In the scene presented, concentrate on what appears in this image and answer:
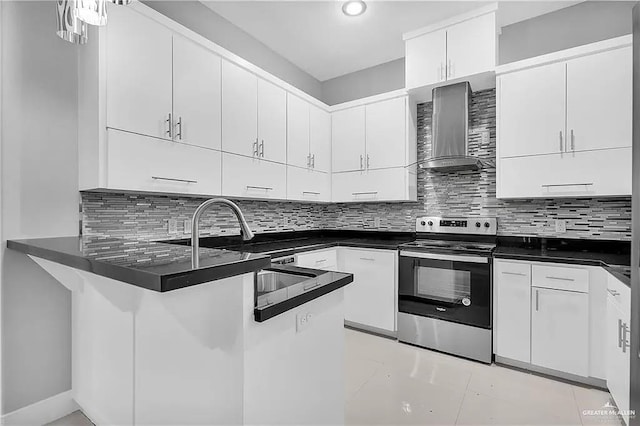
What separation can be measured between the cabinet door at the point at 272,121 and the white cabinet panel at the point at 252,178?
0.10m

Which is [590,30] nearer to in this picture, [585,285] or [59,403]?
[585,285]

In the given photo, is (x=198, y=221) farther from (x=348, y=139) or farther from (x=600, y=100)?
(x=600, y=100)

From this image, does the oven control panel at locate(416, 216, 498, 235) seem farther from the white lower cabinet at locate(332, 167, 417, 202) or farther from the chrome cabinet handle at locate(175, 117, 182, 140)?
the chrome cabinet handle at locate(175, 117, 182, 140)

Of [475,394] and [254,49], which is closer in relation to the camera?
[475,394]

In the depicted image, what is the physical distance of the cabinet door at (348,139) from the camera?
344 centimetres

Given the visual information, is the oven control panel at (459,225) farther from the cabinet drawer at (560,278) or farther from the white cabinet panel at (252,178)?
the white cabinet panel at (252,178)

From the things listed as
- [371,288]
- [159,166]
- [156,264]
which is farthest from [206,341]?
[371,288]

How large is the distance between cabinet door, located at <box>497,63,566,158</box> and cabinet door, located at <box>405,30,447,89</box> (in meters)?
0.53

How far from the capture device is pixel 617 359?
1.78 m

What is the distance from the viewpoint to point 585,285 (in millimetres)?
2119

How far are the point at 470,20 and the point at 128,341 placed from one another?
330 cm

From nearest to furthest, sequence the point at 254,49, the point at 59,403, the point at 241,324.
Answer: the point at 241,324 → the point at 59,403 → the point at 254,49

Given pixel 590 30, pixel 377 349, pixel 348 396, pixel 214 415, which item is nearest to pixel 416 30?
pixel 590 30

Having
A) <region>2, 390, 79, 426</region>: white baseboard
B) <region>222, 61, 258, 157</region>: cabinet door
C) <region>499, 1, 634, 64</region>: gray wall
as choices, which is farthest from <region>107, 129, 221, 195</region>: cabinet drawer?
<region>499, 1, 634, 64</region>: gray wall
